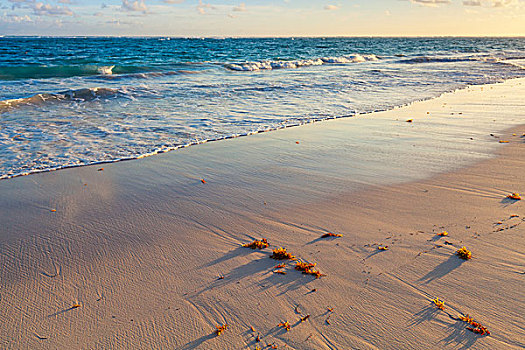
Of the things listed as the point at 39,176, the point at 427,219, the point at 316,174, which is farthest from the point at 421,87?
the point at 39,176

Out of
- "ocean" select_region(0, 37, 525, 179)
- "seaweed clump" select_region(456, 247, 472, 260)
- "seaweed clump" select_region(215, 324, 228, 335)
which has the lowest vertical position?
"seaweed clump" select_region(215, 324, 228, 335)

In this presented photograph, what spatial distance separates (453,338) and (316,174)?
9.55 ft

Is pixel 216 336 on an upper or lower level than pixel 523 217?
lower

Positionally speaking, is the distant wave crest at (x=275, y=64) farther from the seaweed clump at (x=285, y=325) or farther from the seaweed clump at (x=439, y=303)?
the seaweed clump at (x=285, y=325)

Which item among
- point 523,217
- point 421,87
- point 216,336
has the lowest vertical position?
point 216,336

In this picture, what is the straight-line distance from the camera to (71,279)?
2.69 metres

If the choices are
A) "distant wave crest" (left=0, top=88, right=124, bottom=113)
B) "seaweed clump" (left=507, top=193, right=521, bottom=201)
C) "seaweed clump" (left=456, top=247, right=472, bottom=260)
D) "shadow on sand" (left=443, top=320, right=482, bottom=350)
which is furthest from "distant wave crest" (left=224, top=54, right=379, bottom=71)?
"shadow on sand" (left=443, top=320, right=482, bottom=350)

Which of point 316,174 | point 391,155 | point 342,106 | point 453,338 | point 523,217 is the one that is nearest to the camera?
point 453,338

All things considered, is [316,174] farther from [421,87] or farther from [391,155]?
[421,87]

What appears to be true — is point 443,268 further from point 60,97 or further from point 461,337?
point 60,97

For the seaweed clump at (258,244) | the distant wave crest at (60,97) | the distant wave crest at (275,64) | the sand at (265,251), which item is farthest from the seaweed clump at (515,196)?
the distant wave crest at (275,64)

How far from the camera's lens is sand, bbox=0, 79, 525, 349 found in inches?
85.7

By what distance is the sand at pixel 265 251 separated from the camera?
2178mm

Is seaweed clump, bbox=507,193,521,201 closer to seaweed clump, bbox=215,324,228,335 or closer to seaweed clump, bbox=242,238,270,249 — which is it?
seaweed clump, bbox=242,238,270,249
